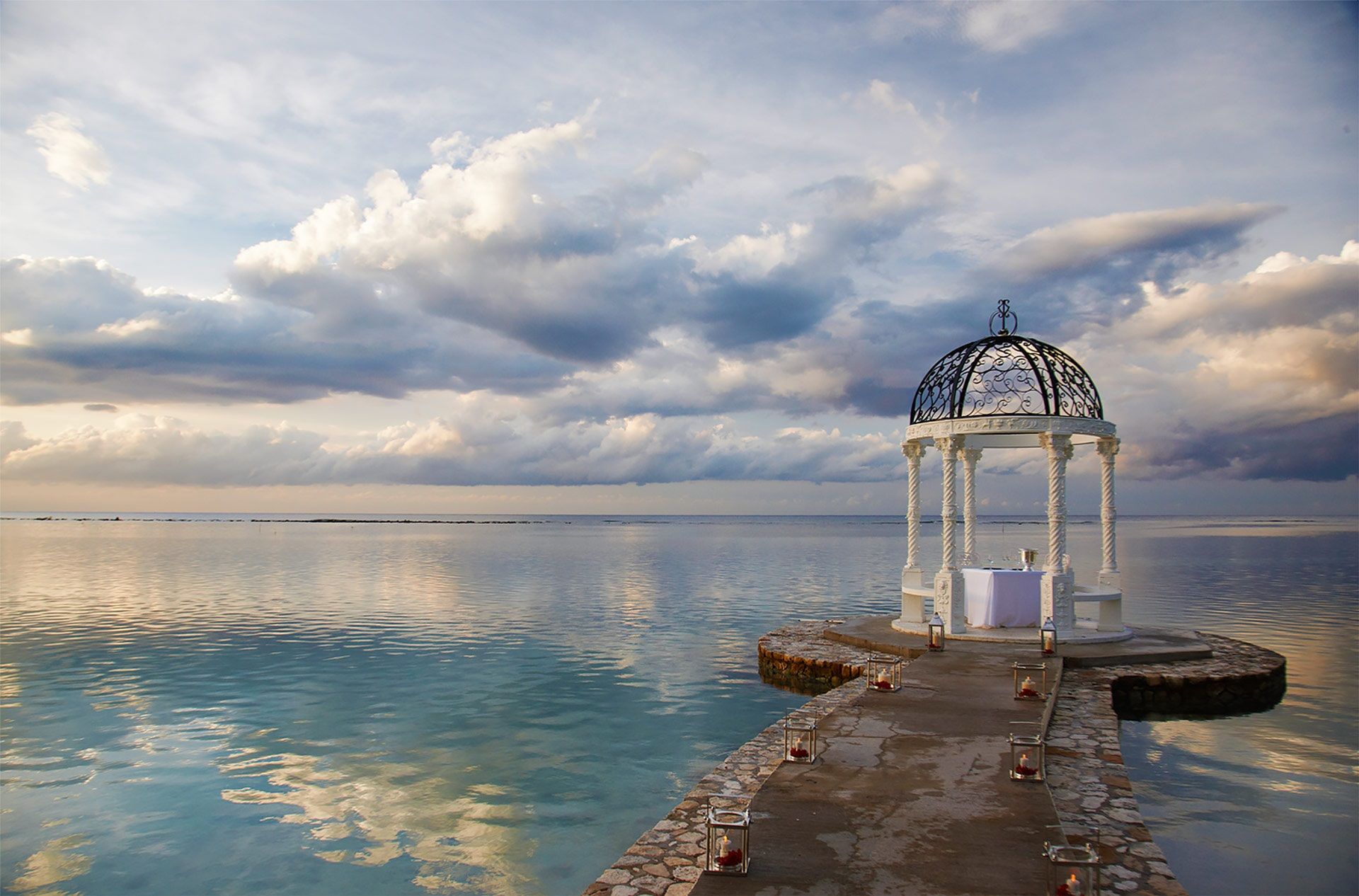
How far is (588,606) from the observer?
133 feet

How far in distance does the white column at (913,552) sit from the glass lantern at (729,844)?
54.8 ft

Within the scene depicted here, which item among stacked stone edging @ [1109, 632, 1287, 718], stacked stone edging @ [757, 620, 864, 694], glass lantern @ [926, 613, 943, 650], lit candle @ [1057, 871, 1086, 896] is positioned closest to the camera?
lit candle @ [1057, 871, 1086, 896]

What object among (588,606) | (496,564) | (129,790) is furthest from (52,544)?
(129,790)

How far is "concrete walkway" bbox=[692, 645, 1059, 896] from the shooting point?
315 inches

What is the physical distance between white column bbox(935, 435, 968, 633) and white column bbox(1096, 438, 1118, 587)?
4.48 metres

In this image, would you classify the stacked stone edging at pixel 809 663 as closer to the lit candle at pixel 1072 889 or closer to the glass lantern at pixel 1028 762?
the glass lantern at pixel 1028 762

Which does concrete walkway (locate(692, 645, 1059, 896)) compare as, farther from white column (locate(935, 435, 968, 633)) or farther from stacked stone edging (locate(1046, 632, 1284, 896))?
white column (locate(935, 435, 968, 633))

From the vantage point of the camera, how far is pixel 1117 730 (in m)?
14.4

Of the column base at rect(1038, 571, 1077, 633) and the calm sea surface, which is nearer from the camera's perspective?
the calm sea surface

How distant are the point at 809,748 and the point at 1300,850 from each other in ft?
22.3

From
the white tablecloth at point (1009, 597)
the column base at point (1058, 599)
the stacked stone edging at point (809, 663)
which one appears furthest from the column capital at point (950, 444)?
the stacked stone edging at point (809, 663)

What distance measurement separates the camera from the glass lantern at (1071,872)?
23.7 feet

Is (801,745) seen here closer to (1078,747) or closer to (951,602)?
(1078,747)

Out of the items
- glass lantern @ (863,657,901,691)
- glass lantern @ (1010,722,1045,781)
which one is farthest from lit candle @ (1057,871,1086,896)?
glass lantern @ (863,657,901,691)
